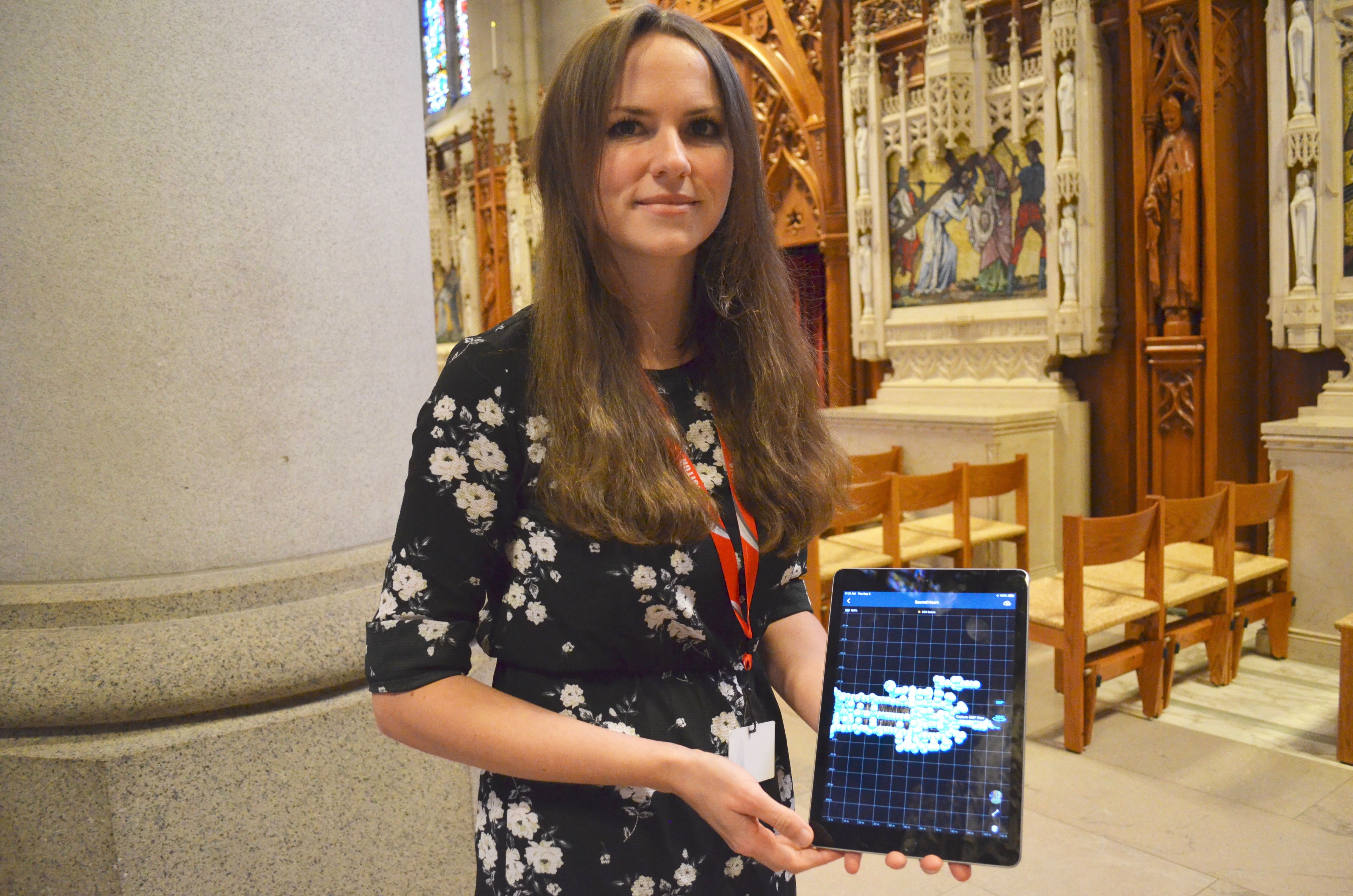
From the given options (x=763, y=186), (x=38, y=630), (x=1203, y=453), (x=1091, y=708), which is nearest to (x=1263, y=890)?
(x=1091, y=708)

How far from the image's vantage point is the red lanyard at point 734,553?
1.13m

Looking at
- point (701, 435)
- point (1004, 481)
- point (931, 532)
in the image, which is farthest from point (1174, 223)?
point (701, 435)

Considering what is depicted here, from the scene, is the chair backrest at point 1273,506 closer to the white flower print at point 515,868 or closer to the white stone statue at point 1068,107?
the white stone statue at point 1068,107

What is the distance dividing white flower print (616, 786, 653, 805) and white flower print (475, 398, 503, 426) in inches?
17.3

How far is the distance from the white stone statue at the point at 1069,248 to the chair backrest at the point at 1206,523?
2223 millimetres

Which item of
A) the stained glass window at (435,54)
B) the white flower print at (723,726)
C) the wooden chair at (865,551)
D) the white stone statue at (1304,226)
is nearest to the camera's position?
the white flower print at (723,726)

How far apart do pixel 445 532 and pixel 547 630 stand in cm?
16

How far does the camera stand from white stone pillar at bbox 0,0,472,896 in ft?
5.59

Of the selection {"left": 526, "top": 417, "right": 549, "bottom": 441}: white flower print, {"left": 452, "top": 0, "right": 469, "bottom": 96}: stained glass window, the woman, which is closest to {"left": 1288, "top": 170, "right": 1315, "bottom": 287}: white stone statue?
the woman

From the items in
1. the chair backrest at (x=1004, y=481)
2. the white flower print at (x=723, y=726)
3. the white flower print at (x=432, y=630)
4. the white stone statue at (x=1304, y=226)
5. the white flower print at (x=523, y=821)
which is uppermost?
the white stone statue at (x=1304, y=226)

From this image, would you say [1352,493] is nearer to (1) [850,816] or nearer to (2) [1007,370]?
(2) [1007,370]

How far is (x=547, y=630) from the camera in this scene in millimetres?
1076

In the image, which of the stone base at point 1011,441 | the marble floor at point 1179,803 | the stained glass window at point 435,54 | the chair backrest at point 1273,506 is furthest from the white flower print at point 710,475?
the stained glass window at point 435,54

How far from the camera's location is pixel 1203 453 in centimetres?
605
